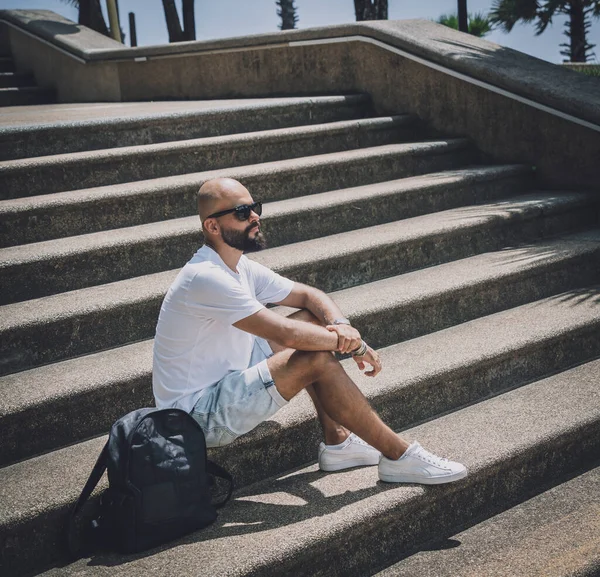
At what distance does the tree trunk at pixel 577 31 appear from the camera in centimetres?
2069

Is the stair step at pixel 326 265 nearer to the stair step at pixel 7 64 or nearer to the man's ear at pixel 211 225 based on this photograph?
the man's ear at pixel 211 225

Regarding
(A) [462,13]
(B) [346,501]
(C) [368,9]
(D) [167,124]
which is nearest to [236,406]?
(B) [346,501]

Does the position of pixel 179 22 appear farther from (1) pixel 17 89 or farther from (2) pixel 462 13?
(1) pixel 17 89

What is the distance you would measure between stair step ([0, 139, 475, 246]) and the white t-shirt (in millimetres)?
1672

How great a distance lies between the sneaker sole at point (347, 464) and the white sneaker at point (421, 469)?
0.69 ft

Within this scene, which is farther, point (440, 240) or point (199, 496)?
point (440, 240)

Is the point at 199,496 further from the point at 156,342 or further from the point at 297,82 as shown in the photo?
the point at 297,82

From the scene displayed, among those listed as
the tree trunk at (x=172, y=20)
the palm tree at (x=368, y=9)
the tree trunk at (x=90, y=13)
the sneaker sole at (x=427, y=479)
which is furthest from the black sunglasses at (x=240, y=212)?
the tree trunk at (x=172, y=20)

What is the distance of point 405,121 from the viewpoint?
21.7 ft

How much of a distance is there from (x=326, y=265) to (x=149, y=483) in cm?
215

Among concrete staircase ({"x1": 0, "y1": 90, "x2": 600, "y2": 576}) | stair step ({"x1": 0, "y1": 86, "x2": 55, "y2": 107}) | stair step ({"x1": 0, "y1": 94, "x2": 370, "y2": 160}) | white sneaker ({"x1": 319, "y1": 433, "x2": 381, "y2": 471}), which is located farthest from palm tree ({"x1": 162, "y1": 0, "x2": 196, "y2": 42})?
white sneaker ({"x1": 319, "y1": 433, "x2": 381, "y2": 471})

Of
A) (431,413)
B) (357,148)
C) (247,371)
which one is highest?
(357,148)

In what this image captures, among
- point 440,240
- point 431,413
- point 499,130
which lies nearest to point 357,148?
point 499,130

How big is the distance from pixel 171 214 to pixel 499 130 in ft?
9.14
